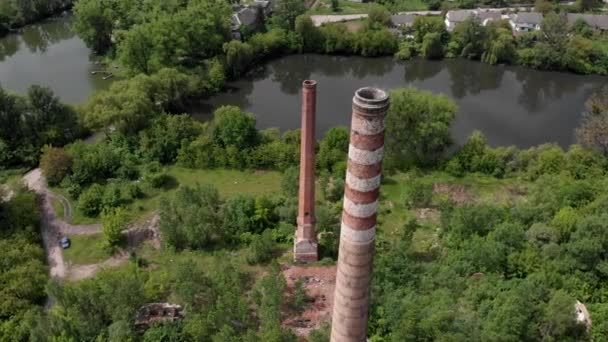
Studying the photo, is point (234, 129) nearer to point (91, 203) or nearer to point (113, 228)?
point (91, 203)

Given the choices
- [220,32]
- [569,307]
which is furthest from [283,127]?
[569,307]

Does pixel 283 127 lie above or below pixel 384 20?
below

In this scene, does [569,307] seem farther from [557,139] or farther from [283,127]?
[283,127]

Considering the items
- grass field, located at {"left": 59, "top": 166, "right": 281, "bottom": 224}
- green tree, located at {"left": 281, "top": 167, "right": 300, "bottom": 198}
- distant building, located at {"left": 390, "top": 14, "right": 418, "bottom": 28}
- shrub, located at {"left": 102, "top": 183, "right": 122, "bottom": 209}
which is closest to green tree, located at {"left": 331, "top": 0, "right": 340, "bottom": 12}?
distant building, located at {"left": 390, "top": 14, "right": 418, "bottom": 28}

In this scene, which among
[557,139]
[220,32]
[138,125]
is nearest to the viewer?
[138,125]

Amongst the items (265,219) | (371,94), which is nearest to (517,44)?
(265,219)

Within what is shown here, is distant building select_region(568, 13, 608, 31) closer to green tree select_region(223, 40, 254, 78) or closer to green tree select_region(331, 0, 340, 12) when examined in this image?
green tree select_region(331, 0, 340, 12)
